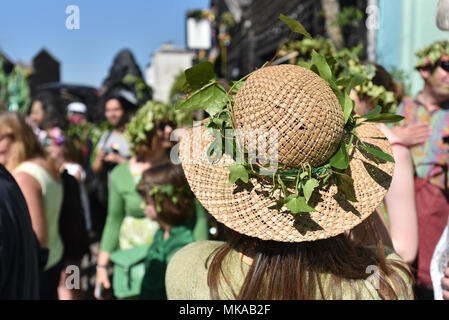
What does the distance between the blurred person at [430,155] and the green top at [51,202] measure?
2307 mm

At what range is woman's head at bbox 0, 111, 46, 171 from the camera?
251cm

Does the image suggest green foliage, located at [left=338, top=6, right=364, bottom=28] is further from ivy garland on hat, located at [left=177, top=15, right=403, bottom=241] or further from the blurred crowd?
ivy garland on hat, located at [left=177, top=15, right=403, bottom=241]

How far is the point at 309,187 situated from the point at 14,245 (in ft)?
3.70

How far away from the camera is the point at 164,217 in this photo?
2607mm


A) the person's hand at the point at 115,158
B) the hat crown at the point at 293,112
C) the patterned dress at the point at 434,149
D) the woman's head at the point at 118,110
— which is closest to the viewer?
the hat crown at the point at 293,112

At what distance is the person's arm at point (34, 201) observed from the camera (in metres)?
2.39

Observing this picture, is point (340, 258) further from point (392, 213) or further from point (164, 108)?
point (164, 108)

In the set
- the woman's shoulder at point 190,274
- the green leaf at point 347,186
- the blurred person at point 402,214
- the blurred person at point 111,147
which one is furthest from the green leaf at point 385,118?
the blurred person at point 111,147

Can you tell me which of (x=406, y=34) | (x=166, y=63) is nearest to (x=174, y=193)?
(x=406, y=34)

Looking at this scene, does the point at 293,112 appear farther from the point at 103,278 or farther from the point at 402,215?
the point at 103,278

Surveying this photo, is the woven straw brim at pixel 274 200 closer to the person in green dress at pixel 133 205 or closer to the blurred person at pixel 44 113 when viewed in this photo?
the person in green dress at pixel 133 205

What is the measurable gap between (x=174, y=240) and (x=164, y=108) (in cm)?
140

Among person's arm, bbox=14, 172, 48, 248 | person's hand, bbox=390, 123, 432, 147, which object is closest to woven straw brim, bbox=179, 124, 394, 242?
person's hand, bbox=390, 123, 432, 147

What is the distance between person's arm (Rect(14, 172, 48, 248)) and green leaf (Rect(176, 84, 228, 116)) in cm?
156
